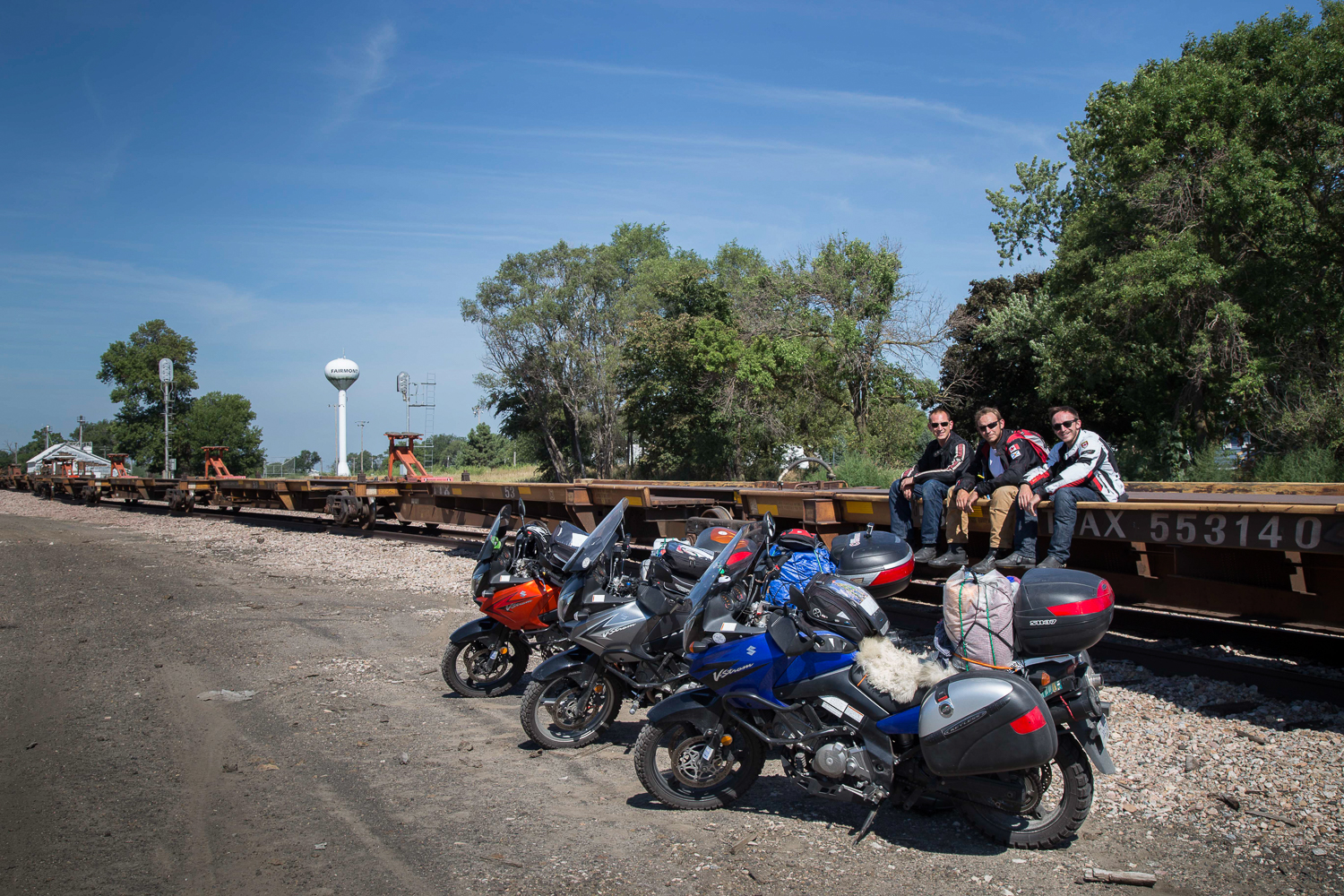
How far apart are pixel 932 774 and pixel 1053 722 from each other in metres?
0.55

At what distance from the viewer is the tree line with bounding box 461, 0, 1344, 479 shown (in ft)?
55.6

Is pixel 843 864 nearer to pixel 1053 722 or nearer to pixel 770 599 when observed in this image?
pixel 1053 722

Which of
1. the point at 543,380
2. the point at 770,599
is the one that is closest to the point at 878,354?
the point at 543,380

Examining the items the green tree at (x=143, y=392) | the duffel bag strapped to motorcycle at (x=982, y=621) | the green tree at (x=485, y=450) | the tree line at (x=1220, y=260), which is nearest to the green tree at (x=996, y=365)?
the tree line at (x=1220, y=260)

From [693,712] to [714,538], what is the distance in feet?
5.96

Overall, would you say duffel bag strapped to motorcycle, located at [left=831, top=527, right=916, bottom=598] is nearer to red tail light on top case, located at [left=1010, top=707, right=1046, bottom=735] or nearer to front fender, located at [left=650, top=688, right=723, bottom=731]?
front fender, located at [left=650, top=688, right=723, bottom=731]

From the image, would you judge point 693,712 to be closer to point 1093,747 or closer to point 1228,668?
point 1093,747

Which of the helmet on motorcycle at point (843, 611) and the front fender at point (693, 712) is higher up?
the helmet on motorcycle at point (843, 611)

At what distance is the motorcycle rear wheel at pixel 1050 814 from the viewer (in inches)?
149

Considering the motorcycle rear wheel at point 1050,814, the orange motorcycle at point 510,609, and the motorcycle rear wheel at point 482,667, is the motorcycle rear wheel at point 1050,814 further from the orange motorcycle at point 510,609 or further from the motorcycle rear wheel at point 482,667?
the motorcycle rear wheel at point 482,667

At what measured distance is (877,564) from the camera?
15.6ft

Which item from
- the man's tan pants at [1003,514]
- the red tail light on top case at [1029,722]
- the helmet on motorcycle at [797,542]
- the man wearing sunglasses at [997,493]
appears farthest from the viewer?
the man's tan pants at [1003,514]

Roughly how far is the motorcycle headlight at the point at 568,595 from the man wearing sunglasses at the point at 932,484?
2873 mm

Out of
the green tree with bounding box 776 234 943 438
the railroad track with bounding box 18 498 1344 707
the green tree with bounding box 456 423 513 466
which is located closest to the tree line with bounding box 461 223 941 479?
the green tree with bounding box 776 234 943 438
